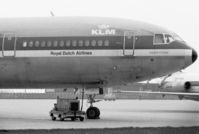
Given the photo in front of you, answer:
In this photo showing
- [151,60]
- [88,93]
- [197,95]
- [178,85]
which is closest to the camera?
[151,60]

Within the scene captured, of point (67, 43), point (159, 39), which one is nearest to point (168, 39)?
point (159, 39)

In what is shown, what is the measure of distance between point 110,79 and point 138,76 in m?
1.32

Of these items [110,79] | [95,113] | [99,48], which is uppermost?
[99,48]

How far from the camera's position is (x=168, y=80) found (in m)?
Answer: 36.9

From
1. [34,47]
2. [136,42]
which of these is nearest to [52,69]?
[34,47]

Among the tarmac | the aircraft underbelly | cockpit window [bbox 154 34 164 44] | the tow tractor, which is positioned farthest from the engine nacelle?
the tow tractor

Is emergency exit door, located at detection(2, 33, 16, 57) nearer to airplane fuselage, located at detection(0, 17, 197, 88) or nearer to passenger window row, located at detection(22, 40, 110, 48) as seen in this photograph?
airplane fuselage, located at detection(0, 17, 197, 88)

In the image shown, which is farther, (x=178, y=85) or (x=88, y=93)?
(x=178, y=85)

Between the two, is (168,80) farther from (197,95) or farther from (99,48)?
(99,48)

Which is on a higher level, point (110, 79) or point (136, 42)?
point (136, 42)

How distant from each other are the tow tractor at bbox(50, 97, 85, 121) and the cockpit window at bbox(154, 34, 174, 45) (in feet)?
15.0

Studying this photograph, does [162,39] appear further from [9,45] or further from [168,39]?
[9,45]

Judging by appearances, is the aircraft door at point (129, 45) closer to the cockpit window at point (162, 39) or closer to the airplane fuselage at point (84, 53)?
the airplane fuselage at point (84, 53)

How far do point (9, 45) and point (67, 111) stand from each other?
4.23 m
